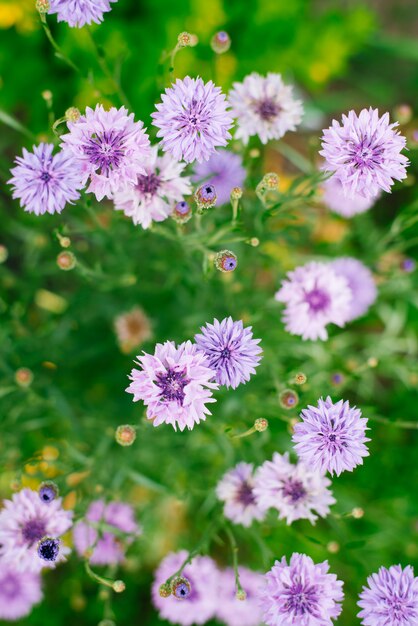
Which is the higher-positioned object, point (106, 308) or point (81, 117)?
point (106, 308)

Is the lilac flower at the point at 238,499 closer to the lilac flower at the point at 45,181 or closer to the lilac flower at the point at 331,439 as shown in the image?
the lilac flower at the point at 331,439

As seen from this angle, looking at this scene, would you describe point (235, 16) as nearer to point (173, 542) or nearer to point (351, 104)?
point (351, 104)

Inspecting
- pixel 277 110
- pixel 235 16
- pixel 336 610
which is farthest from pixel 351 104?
pixel 336 610

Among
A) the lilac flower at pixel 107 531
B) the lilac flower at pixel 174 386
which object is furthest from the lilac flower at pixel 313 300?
the lilac flower at pixel 107 531

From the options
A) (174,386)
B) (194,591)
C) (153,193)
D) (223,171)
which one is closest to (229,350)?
(174,386)

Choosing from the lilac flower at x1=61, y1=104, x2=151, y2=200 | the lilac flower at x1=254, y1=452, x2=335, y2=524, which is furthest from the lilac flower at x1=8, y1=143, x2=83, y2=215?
the lilac flower at x1=254, y1=452, x2=335, y2=524
